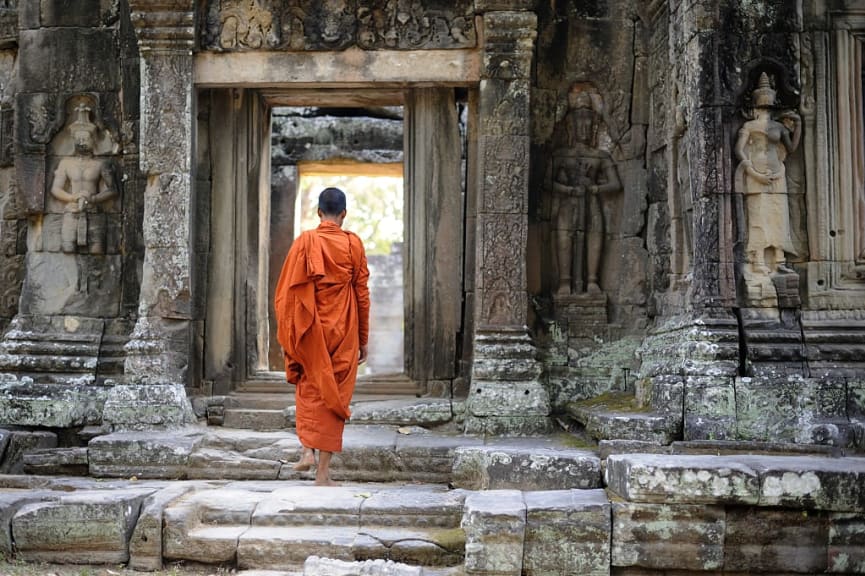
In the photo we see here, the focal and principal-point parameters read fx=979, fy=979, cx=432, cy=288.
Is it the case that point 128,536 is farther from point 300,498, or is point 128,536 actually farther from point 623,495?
point 623,495

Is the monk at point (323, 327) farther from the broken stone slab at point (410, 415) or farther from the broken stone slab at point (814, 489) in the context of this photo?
the broken stone slab at point (814, 489)

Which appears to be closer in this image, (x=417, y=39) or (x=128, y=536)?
(x=128, y=536)

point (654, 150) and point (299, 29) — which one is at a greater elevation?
point (299, 29)

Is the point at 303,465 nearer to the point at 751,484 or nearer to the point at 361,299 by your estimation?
the point at 361,299

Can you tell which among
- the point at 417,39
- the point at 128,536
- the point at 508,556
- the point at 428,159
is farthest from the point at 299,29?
the point at 508,556

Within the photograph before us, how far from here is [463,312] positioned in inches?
313

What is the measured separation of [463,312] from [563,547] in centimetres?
348

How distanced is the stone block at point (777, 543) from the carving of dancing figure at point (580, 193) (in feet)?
11.3

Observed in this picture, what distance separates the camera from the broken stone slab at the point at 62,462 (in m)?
6.77

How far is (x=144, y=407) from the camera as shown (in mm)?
7184

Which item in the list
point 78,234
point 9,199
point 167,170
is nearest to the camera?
point 167,170

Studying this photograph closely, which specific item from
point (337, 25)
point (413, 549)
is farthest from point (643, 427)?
point (337, 25)

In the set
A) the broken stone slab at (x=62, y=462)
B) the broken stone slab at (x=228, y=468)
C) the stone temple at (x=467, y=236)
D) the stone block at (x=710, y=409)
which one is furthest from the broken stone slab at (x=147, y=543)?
the stone block at (x=710, y=409)

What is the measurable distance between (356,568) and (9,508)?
6.39 ft
